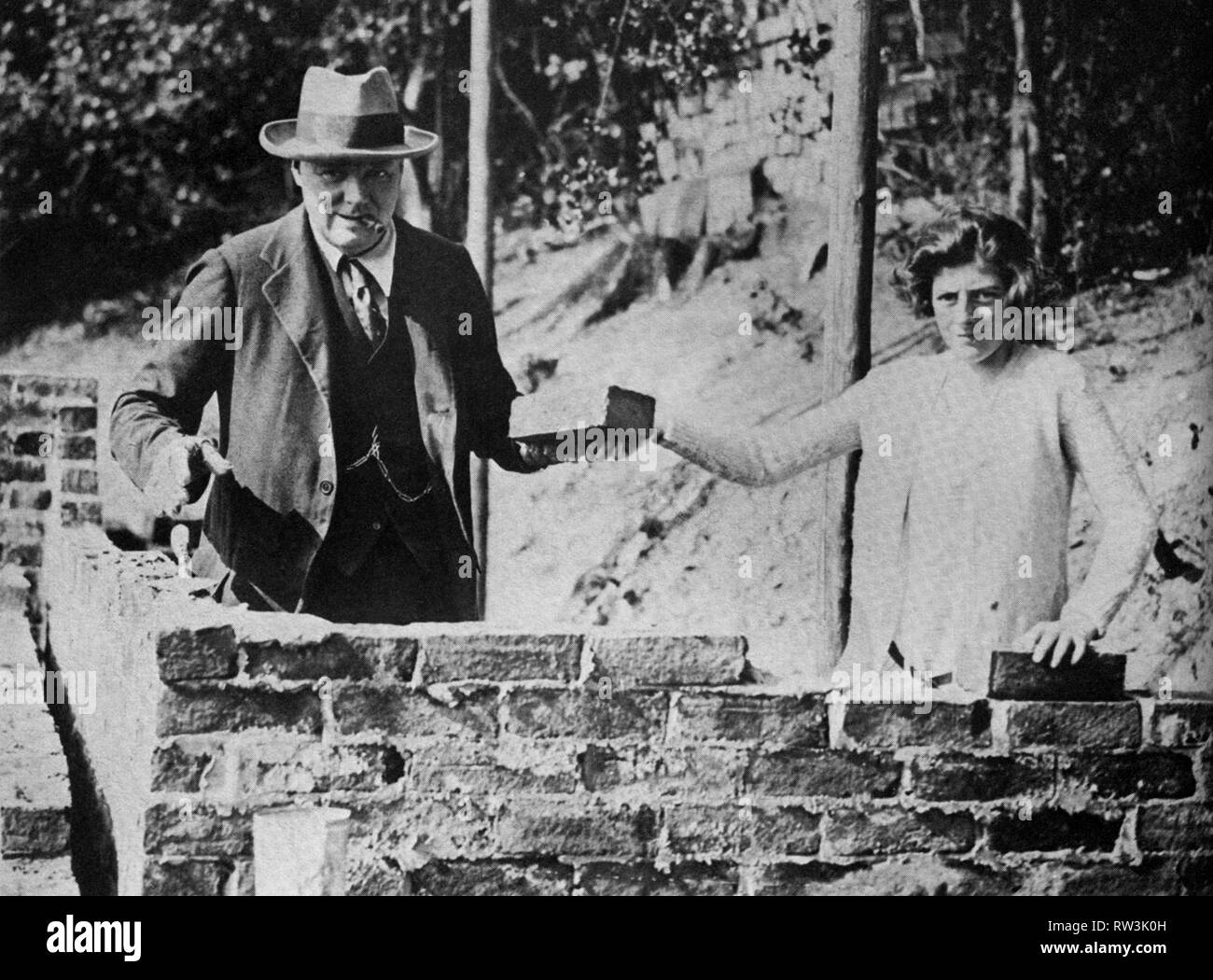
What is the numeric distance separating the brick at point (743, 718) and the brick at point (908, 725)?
100 millimetres

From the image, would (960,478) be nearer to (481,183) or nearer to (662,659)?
(662,659)

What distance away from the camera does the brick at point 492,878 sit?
351 cm

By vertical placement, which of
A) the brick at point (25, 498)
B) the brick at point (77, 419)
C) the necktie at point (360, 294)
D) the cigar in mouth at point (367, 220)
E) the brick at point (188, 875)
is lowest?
the brick at point (188, 875)

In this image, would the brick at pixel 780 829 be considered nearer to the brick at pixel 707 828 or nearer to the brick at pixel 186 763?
the brick at pixel 707 828

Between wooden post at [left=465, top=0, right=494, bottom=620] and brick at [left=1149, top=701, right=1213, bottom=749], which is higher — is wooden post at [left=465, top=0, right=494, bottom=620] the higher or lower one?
the higher one

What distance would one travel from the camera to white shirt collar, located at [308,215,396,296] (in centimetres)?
371

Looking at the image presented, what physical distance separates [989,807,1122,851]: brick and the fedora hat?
190 cm

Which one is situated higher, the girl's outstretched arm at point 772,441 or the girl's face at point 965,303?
the girl's face at point 965,303

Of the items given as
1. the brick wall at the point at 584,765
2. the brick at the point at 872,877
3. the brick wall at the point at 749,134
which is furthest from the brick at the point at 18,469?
the brick at the point at 872,877

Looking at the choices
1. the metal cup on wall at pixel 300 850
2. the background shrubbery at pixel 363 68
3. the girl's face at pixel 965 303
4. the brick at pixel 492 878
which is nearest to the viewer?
the metal cup on wall at pixel 300 850

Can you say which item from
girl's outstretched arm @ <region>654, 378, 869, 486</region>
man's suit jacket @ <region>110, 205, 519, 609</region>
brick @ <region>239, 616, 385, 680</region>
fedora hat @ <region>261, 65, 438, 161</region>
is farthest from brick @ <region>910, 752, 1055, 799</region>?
fedora hat @ <region>261, 65, 438, 161</region>

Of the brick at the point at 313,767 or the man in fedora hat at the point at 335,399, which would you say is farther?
the man in fedora hat at the point at 335,399

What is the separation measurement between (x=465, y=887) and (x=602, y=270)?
1.36 metres

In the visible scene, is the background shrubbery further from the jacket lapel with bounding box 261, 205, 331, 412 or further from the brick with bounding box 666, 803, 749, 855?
the brick with bounding box 666, 803, 749, 855
